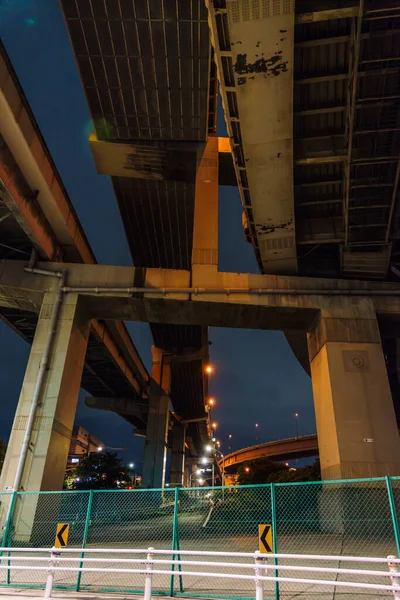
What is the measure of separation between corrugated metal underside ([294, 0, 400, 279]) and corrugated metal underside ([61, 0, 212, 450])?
15.7 ft

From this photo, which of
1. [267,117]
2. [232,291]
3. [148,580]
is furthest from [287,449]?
[148,580]

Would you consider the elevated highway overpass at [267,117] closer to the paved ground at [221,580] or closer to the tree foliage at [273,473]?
the paved ground at [221,580]

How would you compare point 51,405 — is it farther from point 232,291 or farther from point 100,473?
point 100,473

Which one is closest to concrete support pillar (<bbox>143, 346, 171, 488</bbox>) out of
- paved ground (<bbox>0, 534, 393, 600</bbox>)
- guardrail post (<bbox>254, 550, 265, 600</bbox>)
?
paved ground (<bbox>0, 534, 393, 600</bbox>)

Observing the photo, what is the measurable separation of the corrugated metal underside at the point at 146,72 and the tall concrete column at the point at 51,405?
8.61 m

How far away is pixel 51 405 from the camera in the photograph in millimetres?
14852

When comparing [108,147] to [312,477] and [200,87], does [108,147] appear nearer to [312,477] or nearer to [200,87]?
[200,87]

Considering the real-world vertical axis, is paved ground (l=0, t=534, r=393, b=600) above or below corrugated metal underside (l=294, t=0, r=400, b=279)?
below

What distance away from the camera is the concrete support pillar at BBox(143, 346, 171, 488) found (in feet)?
124

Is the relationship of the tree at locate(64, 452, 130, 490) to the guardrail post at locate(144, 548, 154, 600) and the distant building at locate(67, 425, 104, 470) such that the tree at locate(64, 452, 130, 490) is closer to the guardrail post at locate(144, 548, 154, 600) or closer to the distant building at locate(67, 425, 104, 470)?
the guardrail post at locate(144, 548, 154, 600)

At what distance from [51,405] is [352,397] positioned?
12.1m

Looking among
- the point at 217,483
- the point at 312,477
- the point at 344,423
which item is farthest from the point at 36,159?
the point at 217,483

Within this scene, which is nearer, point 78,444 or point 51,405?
point 51,405

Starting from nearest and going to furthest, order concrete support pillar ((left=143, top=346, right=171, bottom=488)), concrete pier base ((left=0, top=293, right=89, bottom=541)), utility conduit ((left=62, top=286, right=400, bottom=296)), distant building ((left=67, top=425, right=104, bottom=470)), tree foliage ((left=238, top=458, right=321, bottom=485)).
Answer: concrete pier base ((left=0, top=293, right=89, bottom=541))
utility conduit ((left=62, top=286, right=400, bottom=296))
tree foliage ((left=238, top=458, right=321, bottom=485))
concrete support pillar ((left=143, top=346, right=171, bottom=488))
distant building ((left=67, top=425, right=104, bottom=470))
